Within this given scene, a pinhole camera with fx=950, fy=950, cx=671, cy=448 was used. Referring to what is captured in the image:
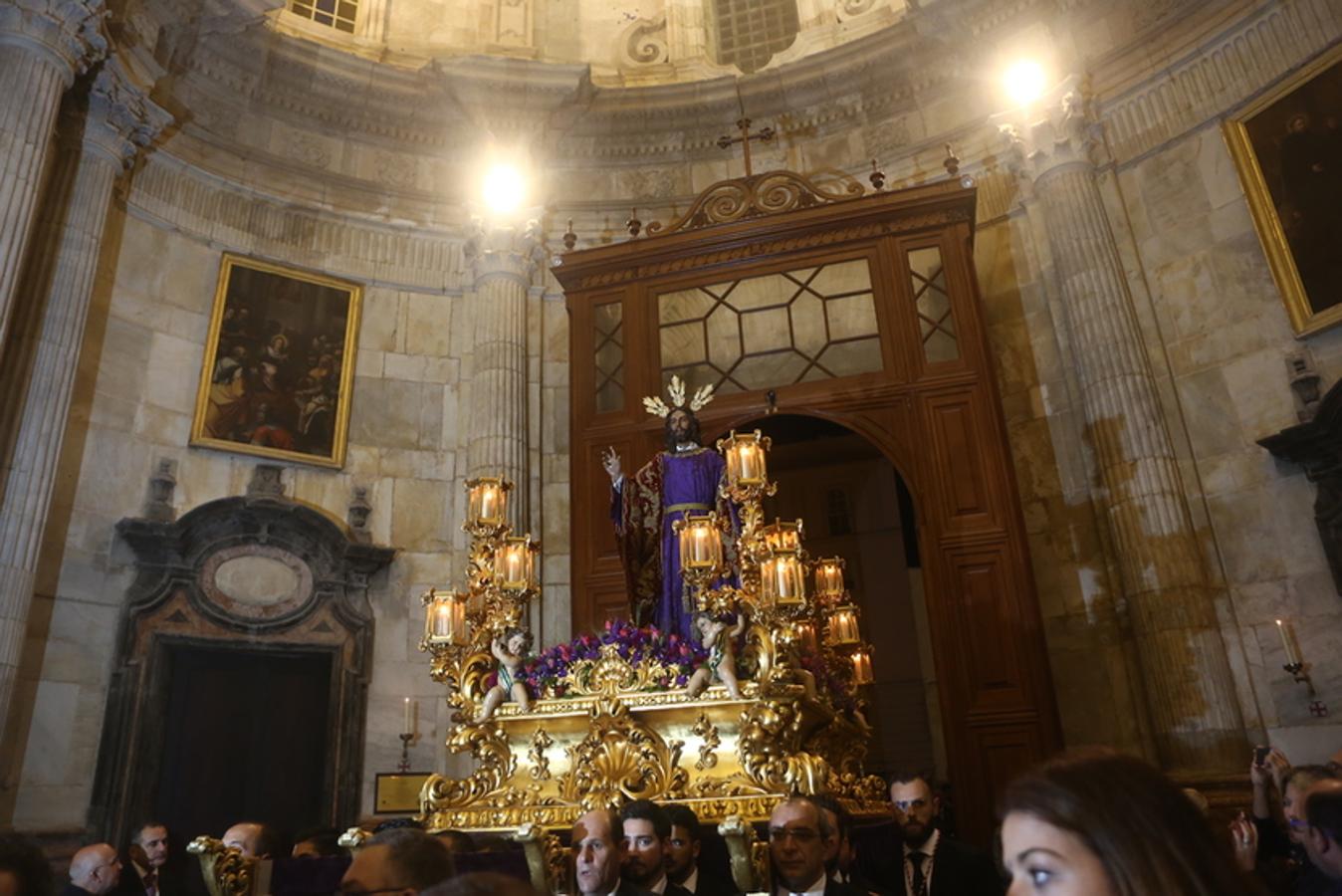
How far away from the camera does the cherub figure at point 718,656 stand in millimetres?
5816

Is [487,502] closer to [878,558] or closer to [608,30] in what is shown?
[878,558]

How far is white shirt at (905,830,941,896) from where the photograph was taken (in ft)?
15.5

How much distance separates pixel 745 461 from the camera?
6.52 m

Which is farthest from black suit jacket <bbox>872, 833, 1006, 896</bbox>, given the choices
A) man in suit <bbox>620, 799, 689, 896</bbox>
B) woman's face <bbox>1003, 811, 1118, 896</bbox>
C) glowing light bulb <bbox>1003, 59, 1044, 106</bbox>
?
glowing light bulb <bbox>1003, 59, 1044, 106</bbox>

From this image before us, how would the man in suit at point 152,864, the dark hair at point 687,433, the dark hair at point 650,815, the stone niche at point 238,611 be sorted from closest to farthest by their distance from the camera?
the dark hair at point 650,815
the man in suit at point 152,864
the dark hair at point 687,433
the stone niche at point 238,611

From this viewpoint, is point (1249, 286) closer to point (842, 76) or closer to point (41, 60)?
point (842, 76)

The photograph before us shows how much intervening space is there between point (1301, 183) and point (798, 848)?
849 centimetres

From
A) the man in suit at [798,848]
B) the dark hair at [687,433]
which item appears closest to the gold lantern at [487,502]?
the dark hair at [687,433]

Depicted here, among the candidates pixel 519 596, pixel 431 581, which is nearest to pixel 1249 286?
pixel 519 596

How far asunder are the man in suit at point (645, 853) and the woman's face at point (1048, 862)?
107 inches

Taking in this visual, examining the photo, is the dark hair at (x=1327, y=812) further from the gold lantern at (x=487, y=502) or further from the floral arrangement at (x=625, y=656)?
the gold lantern at (x=487, y=502)

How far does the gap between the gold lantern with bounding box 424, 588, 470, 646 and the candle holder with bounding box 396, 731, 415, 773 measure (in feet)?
12.7

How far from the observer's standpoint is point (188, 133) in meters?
11.2

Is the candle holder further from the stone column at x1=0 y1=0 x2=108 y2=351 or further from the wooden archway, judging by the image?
the stone column at x1=0 y1=0 x2=108 y2=351
